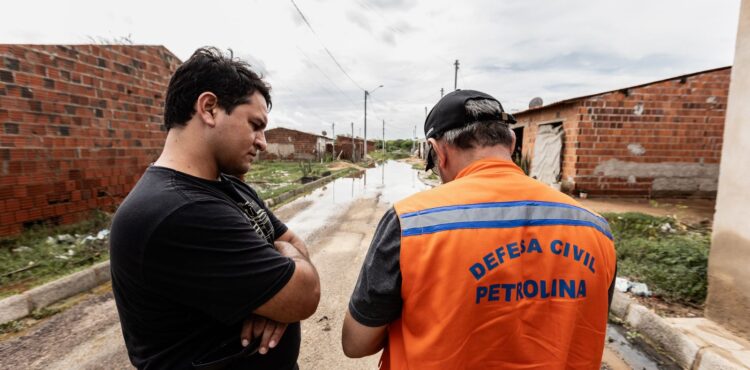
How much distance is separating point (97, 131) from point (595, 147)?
35.1ft

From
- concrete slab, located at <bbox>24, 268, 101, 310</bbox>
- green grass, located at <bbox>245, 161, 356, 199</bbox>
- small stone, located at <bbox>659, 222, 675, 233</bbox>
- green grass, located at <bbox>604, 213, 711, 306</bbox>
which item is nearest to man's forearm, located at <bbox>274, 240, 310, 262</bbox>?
concrete slab, located at <bbox>24, 268, 101, 310</bbox>

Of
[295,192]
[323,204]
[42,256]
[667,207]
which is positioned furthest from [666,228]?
[295,192]

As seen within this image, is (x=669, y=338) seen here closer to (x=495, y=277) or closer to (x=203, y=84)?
(x=495, y=277)

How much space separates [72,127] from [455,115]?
6.43 metres

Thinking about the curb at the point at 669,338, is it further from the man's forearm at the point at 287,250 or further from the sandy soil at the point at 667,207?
the sandy soil at the point at 667,207

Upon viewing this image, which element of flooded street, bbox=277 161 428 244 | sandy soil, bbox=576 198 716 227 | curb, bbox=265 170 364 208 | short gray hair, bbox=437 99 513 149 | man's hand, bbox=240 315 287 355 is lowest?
flooded street, bbox=277 161 428 244

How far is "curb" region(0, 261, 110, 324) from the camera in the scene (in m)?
3.09

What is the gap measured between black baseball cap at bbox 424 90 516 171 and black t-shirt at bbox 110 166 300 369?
74cm

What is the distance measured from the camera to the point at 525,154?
12.1 metres

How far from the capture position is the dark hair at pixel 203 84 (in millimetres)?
1191

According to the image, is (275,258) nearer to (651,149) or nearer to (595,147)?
(595,147)

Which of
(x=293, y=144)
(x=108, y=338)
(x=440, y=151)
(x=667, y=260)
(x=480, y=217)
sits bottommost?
(x=108, y=338)

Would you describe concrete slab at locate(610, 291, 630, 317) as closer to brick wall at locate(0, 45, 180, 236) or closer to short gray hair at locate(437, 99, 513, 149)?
short gray hair at locate(437, 99, 513, 149)

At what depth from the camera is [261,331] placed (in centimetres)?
119
